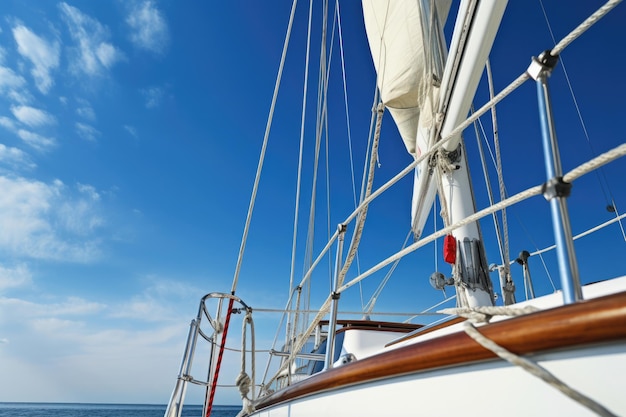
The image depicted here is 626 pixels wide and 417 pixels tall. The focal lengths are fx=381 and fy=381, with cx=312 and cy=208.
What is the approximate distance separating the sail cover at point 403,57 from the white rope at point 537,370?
9.51ft

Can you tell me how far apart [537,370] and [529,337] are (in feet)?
0.24

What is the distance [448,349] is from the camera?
44.0 inches

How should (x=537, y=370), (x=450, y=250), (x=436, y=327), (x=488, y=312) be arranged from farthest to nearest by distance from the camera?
(x=450, y=250) → (x=436, y=327) → (x=488, y=312) → (x=537, y=370)

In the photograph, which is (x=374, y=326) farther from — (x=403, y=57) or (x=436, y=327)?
(x=403, y=57)

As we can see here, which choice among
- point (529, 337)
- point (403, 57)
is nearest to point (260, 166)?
point (403, 57)

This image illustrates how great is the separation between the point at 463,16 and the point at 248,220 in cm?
282

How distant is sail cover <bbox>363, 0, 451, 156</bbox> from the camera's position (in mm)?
3892

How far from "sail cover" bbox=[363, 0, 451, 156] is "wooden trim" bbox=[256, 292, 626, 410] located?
2.79 meters

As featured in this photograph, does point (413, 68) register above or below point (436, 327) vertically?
above

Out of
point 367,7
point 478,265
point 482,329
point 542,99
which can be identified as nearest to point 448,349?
point 482,329

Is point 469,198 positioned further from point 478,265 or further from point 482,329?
point 482,329

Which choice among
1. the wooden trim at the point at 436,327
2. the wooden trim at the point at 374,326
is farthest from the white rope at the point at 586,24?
the wooden trim at the point at 374,326

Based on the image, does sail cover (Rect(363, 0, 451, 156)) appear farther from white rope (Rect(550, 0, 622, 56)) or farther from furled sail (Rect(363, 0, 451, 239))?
white rope (Rect(550, 0, 622, 56))

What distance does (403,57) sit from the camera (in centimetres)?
402
